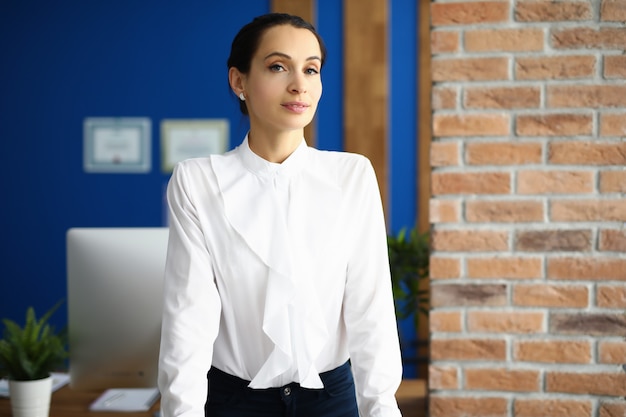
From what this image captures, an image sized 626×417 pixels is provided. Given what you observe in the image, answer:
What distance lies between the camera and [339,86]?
3719mm

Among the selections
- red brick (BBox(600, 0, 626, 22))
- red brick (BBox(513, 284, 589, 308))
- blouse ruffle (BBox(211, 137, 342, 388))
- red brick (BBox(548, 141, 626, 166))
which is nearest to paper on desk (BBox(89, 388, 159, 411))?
blouse ruffle (BBox(211, 137, 342, 388))

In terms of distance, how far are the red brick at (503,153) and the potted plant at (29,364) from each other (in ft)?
3.72

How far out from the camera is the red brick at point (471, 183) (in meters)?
1.61

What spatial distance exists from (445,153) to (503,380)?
590 millimetres

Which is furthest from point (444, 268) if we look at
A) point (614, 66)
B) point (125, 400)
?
point (125, 400)

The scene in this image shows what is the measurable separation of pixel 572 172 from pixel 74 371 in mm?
1398

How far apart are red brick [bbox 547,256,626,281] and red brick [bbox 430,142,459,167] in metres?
0.35

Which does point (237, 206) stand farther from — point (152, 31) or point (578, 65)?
point (152, 31)

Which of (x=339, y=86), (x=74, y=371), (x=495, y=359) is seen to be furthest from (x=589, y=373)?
(x=339, y=86)

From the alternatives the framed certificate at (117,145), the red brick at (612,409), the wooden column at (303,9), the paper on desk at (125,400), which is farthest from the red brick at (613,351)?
the framed certificate at (117,145)

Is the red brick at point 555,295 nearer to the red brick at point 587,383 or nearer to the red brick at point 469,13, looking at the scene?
the red brick at point 587,383

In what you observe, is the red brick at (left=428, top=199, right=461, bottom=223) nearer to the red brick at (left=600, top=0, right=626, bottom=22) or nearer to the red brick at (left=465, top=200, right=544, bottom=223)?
the red brick at (left=465, top=200, right=544, bottom=223)

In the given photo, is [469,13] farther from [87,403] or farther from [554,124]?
[87,403]

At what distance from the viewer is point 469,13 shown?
161 cm
